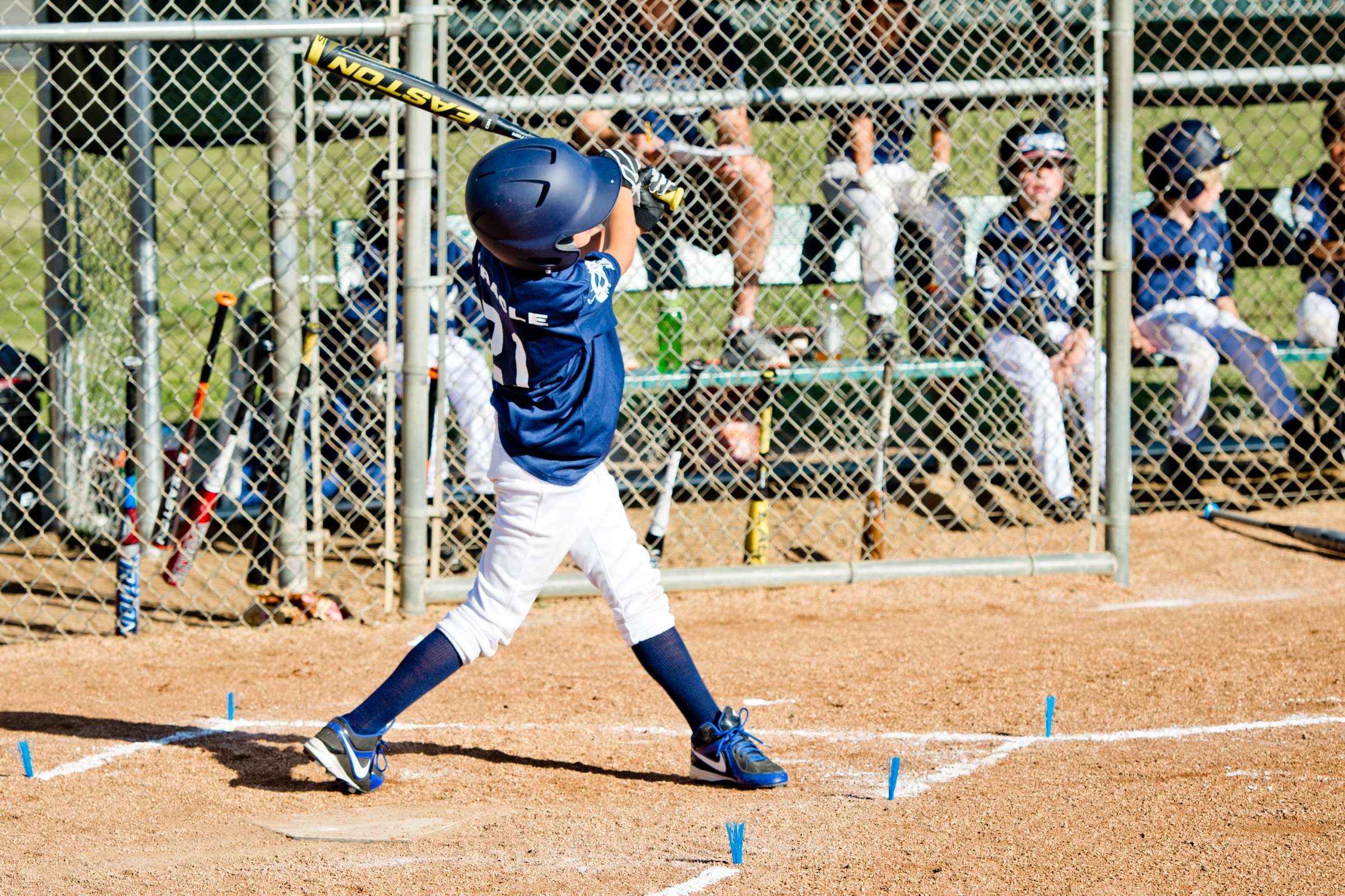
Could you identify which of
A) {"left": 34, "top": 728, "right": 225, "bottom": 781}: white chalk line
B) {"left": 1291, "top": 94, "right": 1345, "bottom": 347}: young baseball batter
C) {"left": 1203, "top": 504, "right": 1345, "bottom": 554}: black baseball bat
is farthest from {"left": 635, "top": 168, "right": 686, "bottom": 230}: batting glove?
{"left": 1291, "top": 94, "right": 1345, "bottom": 347}: young baseball batter

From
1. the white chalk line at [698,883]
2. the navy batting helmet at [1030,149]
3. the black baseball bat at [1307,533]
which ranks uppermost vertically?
the navy batting helmet at [1030,149]

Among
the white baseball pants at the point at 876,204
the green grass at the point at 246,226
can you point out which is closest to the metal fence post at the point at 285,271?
the green grass at the point at 246,226

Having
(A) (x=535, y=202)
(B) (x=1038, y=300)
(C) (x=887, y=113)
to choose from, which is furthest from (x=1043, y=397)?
(A) (x=535, y=202)

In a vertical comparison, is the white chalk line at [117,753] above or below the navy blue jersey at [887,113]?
below

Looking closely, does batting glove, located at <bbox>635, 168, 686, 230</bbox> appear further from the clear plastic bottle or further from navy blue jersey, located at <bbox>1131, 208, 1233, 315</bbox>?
navy blue jersey, located at <bbox>1131, 208, 1233, 315</bbox>

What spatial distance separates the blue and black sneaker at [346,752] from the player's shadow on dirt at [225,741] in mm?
156

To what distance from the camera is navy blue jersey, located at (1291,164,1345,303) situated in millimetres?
6965

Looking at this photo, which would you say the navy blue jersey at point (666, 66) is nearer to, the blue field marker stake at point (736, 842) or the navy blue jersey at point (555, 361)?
the navy blue jersey at point (555, 361)

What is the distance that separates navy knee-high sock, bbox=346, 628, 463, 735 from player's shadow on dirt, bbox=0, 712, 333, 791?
0.85ft

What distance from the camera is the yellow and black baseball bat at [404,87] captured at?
349cm

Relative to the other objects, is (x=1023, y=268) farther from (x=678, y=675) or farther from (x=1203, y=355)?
(x=678, y=675)

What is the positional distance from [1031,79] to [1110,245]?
710mm

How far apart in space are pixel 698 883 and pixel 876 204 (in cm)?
424

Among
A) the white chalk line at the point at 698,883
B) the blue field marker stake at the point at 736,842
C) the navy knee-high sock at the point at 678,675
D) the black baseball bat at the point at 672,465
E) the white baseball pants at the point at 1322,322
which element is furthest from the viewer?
the white baseball pants at the point at 1322,322
